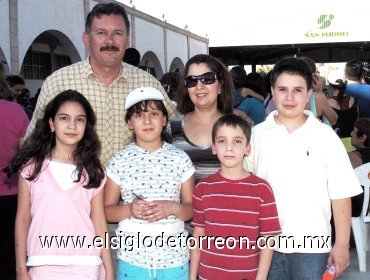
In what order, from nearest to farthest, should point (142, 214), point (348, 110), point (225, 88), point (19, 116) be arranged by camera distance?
point (142, 214) → point (225, 88) → point (19, 116) → point (348, 110)

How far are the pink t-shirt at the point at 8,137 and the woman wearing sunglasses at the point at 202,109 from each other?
1.18m

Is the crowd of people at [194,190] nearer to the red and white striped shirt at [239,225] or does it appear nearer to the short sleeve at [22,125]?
the red and white striped shirt at [239,225]

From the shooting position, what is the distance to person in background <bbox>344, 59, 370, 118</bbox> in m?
6.11

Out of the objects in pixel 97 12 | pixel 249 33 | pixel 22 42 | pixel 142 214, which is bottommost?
pixel 142 214

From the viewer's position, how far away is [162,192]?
2824mm

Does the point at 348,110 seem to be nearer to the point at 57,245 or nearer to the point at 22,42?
the point at 57,245

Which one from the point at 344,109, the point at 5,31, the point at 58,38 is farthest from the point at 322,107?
the point at 58,38

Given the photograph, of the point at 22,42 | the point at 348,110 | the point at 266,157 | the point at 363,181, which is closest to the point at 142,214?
the point at 266,157

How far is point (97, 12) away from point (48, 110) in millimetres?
825

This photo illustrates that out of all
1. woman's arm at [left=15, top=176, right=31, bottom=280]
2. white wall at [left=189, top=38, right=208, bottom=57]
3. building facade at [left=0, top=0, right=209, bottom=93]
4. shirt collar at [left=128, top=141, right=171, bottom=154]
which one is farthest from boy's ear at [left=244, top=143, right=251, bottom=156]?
white wall at [left=189, top=38, right=208, bottom=57]

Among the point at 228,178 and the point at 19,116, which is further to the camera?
the point at 19,116

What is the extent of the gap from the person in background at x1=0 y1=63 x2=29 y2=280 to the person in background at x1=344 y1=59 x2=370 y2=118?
3944 mm

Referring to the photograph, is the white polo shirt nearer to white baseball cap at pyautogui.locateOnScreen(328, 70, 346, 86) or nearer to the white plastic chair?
the white plastic chair

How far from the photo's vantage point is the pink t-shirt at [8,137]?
3658 millimetres
